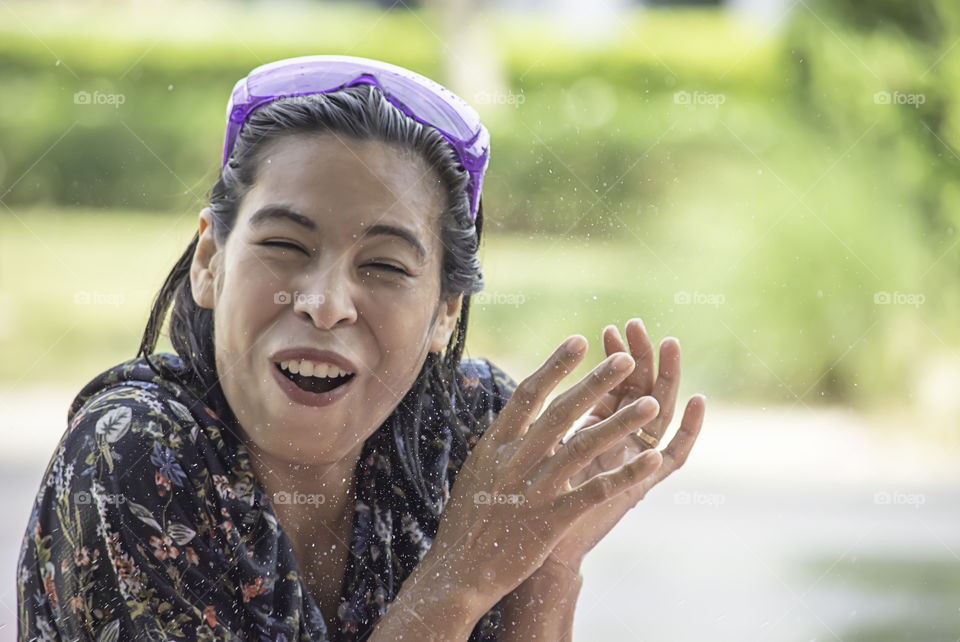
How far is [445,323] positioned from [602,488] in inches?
15.0

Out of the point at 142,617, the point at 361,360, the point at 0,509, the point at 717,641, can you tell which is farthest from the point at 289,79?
the point at 0,509

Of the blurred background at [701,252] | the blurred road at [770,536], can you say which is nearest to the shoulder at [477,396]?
the blurred road at [770,536]

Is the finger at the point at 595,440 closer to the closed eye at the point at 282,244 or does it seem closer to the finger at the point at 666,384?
the finger at the point at 666,384

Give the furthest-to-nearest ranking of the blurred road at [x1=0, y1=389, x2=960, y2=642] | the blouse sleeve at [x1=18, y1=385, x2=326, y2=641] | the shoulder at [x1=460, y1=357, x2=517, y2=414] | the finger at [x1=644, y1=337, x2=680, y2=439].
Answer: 1. the blurred road at [x1=0, y1=389, x2=960, y2=642]
2. the shoulder at [x1=460, y1=357, x2=517, y2=414]
3. the finger at [x1=644, y1=337, x2=680, y2=439]
4. the blouse sleeve at [x1=18, y1=385, x2=326, y2=641]

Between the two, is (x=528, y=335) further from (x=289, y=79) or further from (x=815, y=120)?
(x=289, y=79)

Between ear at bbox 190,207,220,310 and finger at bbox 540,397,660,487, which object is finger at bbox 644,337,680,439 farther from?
ear at bbox 190,207,220,310

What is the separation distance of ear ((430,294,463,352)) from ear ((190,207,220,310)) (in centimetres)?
30

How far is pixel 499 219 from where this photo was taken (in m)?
5.63

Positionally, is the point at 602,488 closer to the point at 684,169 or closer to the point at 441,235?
the point at 441,235

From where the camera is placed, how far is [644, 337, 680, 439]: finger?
4.97 feet

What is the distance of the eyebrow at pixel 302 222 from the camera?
129cm

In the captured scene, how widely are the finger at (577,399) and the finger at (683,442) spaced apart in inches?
10.9

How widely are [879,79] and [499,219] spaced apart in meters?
2.00

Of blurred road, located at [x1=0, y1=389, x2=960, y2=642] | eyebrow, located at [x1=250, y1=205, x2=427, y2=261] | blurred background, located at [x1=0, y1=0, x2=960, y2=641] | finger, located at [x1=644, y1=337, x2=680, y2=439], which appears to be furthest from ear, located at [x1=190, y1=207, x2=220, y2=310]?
blurred background, located at [x1=0, y1=0, x2=960, y2=641]
